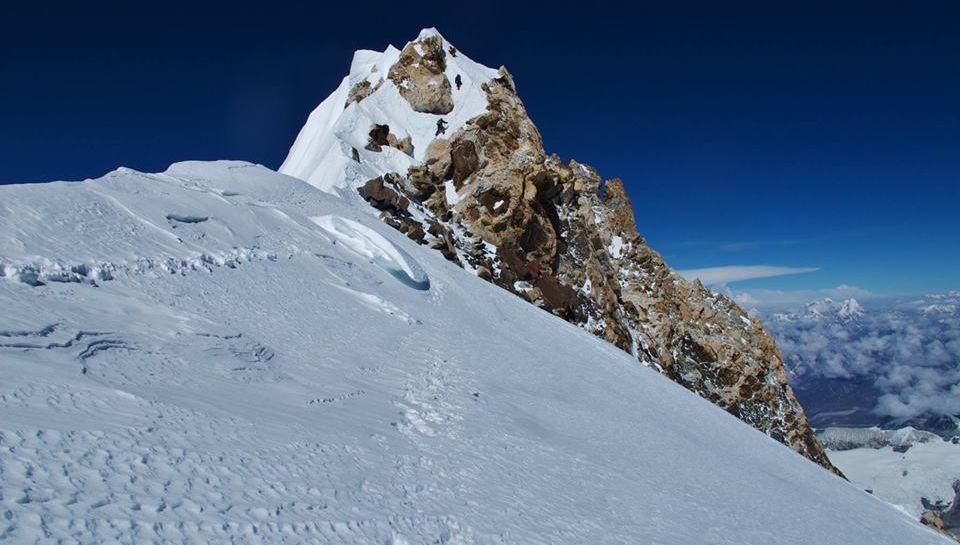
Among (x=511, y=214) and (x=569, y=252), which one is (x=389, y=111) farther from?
(x=569, y=252)

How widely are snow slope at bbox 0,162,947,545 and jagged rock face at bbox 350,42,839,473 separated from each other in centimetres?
1520

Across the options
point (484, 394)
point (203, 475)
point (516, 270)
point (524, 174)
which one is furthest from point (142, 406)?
point (524, 174)

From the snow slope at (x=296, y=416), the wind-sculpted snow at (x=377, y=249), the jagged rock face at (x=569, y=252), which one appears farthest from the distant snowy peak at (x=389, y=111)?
the snow slope at (x=296, y=416)

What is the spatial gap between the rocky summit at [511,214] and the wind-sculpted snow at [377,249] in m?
7.73

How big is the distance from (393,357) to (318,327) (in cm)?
161

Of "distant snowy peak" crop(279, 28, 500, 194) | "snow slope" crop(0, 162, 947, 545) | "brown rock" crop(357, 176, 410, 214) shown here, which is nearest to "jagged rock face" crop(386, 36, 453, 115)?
"distant snowy peak" crop(279, 28, 500, 194)

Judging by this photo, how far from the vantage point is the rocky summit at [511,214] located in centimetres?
3300

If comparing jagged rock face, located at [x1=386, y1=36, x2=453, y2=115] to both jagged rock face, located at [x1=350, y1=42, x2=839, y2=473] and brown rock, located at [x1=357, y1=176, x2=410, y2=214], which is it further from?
brown rock, located at [x1=357, y1=176, x2=410, y2=214]

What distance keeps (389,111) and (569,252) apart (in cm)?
1791

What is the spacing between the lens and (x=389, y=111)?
134 feet

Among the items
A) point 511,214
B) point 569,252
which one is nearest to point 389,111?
point 511,214

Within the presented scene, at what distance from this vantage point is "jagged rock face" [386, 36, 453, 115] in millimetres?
42031

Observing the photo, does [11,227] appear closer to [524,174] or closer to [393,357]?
[393,357]

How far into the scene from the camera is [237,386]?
7.05 metres
